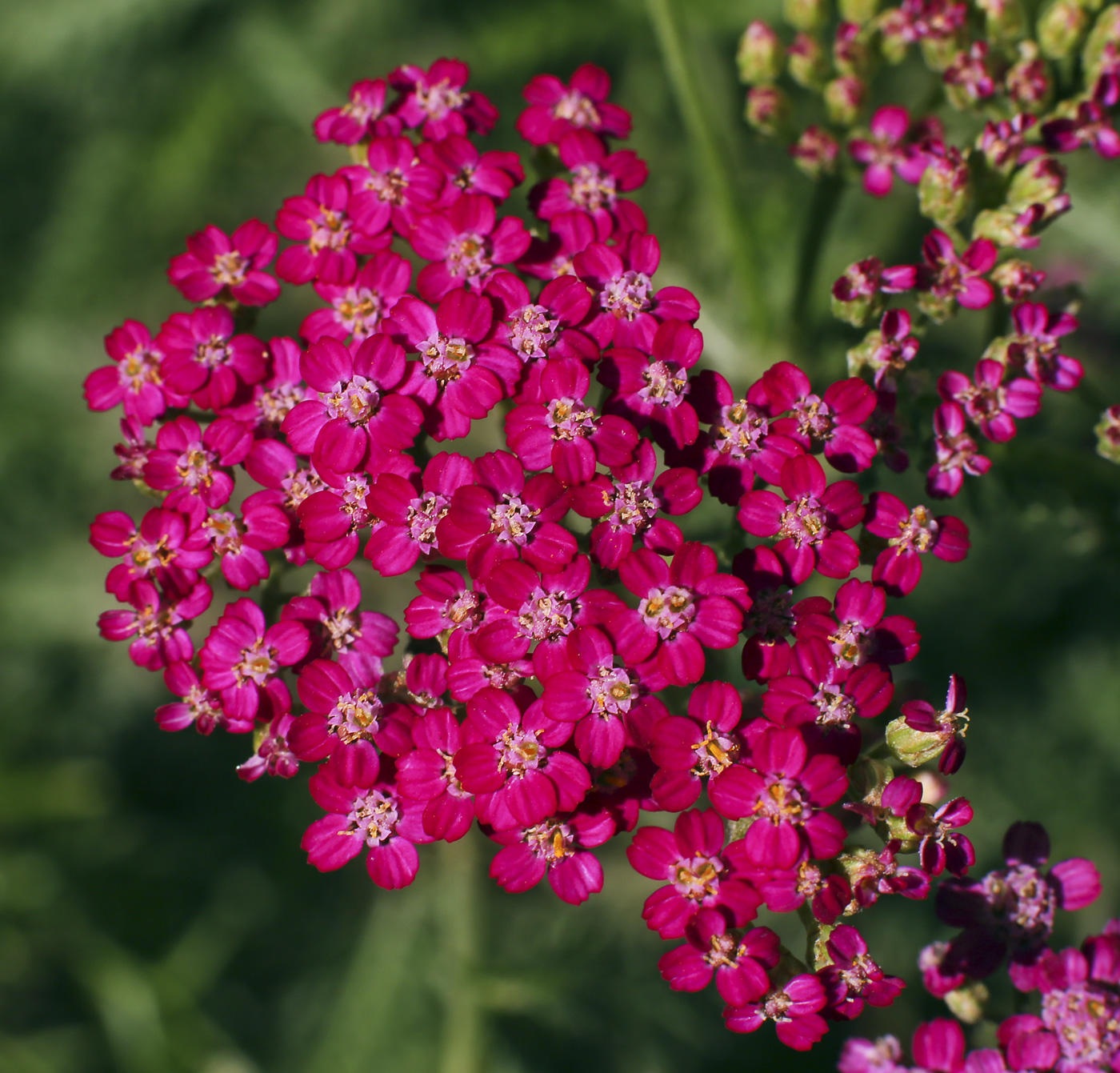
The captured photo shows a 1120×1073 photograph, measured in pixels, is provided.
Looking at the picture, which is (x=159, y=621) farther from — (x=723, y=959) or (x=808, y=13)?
(x=808, y=13)

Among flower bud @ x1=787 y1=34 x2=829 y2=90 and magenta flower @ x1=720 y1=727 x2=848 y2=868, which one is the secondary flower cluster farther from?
magenta flower @ x1=720 y1=727 x2=848 y2=868

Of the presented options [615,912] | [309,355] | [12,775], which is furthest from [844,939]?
[12,775]

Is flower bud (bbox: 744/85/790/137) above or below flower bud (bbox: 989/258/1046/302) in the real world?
above

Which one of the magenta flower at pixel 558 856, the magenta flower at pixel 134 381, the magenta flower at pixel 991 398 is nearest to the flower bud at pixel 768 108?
the magenta flower at pixel 991 398

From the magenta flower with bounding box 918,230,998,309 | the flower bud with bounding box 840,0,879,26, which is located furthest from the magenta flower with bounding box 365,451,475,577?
the flower bud with bounding box 840,0,879,26

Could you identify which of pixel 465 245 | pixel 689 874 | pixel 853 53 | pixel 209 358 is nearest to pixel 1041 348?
pixel 853 53

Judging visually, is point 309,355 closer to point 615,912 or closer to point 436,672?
point 436,672
